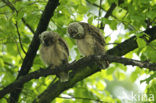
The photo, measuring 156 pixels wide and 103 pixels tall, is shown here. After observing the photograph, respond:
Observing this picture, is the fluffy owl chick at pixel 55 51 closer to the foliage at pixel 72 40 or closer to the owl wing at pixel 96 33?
the foliage at pixel 72 40

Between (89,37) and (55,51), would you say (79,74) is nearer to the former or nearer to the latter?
(55,51)

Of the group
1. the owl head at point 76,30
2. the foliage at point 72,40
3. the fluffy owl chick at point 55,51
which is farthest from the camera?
the fluffy owl chick at point 55,51

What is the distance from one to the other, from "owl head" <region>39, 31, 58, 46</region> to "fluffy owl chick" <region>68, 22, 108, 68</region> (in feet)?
1.55

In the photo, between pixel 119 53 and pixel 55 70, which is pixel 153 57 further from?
pixel 55 70

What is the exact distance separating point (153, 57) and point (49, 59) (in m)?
2.43

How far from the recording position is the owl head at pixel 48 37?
18.1ft

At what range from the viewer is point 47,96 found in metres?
6.11

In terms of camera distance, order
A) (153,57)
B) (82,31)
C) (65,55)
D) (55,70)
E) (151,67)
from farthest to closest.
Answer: (65,55), (82,31), (55,70), (153,57), (151,67)

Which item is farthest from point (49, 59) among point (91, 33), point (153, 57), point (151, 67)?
point (151, 67)

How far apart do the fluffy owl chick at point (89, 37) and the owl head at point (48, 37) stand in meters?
0.47

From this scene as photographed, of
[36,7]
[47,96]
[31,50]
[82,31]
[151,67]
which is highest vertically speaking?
[36,7]

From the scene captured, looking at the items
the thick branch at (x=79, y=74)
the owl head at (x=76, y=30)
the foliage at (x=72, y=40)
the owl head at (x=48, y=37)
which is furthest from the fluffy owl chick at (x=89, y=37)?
the thick branch at (x=79, y=74)

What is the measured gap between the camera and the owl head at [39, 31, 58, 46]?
5.53 m

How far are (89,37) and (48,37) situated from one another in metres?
0.92
